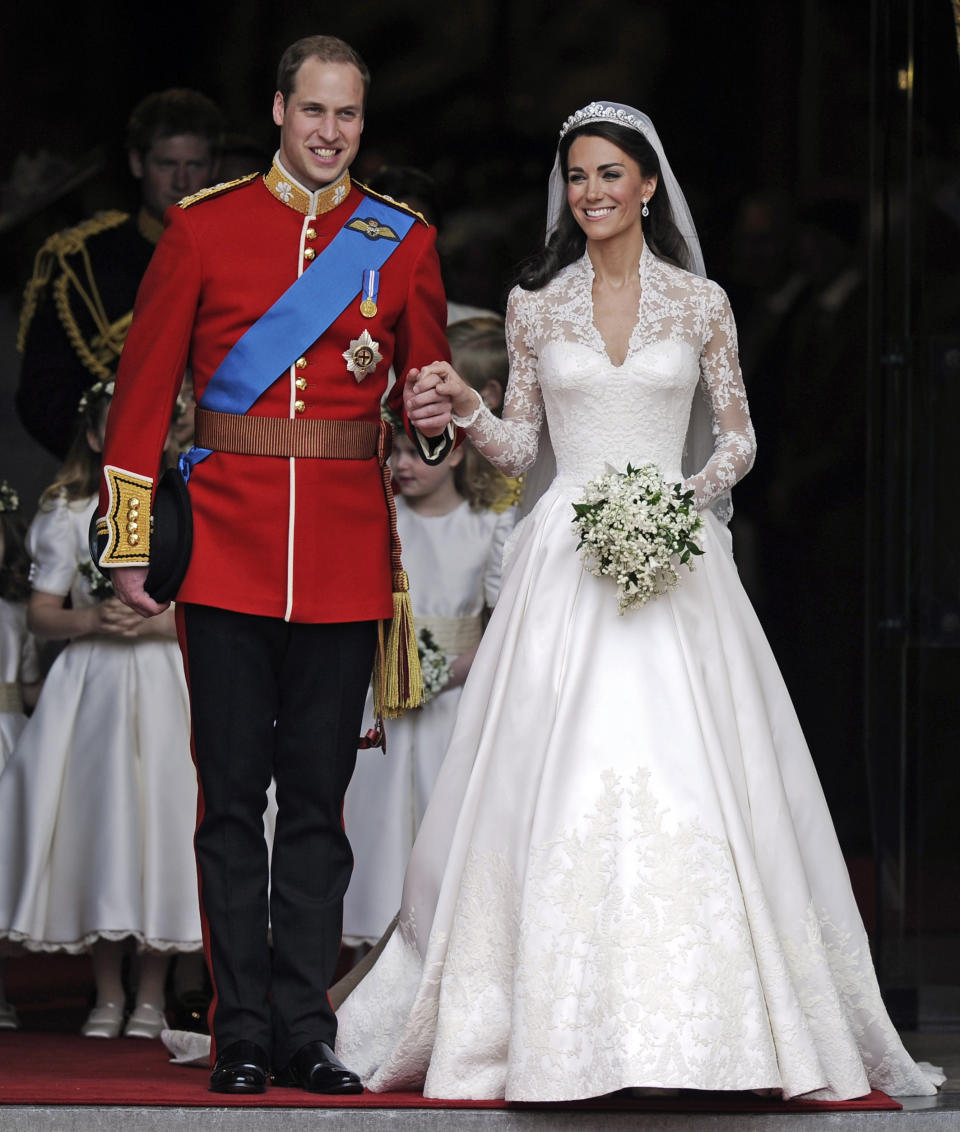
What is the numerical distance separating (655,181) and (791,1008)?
5.89 feet

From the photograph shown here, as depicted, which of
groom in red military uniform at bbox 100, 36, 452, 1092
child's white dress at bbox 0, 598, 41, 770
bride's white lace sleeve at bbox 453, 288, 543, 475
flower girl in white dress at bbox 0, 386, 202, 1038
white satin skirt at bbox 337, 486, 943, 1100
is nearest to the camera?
white satin skirt at bbox 337, 486, 943, 1100

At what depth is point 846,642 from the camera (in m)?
6.37

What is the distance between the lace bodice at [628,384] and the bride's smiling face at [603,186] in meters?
0.14

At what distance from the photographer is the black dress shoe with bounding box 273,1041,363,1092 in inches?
151

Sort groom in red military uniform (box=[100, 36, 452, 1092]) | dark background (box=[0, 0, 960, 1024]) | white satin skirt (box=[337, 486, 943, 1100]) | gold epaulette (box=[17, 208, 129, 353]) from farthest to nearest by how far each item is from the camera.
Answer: gold epaulette (box=[17, 208, 129, 353]) → dark background (box=[0, 0, 960, 1024]) → groom in red military uniform (box=[100, 36, 452, 1092]) → white satin skirt (box=[337, 486, 943, 1100])

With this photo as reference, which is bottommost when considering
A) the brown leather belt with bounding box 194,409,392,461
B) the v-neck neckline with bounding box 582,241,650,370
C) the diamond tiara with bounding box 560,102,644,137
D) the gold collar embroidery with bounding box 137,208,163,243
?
the brown leather belt with bounding box 194,409,392,461

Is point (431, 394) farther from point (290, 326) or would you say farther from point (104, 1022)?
point (104, 1022)

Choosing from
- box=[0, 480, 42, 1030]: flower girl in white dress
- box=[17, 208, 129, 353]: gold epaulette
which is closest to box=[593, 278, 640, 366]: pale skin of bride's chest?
box=[0, 480, 42, 1030]: flower girl in white dress

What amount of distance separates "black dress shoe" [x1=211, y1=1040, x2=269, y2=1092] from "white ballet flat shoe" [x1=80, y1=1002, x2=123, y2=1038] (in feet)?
4.38

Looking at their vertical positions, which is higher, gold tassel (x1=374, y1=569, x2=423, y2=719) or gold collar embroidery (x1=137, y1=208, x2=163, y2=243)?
gold collar embroidery (x1=137, y1=208, x2=163, y2=243)

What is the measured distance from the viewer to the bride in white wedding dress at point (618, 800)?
3.69 meters

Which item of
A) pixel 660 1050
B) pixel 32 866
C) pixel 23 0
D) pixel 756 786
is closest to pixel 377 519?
pixel 756 786

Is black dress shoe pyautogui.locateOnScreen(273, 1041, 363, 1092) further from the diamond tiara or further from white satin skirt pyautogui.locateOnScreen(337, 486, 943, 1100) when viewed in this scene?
the diamond tiara

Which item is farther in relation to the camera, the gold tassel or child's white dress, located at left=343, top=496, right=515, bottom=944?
child's white dress, located at left=343, top=496, right=515, bottom=944
